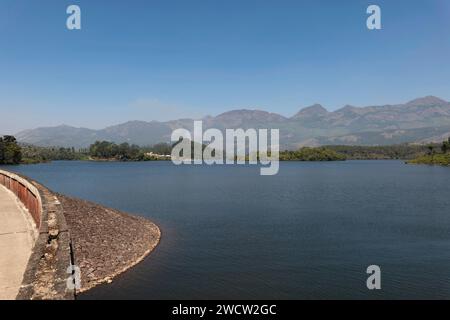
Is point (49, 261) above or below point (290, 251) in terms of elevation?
above

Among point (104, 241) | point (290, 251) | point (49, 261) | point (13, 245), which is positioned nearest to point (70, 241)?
point (49, 261)

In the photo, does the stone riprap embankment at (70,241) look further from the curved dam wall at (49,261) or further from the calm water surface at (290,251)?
the calm water surface at (290,251)

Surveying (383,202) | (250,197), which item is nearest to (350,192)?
(383,202)

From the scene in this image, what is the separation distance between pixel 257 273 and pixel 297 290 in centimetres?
404

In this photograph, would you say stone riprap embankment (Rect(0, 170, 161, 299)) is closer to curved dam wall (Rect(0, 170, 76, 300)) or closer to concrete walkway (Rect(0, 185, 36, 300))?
curved dam wall (Rect(0, 170, 76, 300))

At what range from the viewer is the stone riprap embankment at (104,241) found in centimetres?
2730

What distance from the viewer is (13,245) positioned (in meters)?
20.3

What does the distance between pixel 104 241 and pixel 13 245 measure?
12.7 metres

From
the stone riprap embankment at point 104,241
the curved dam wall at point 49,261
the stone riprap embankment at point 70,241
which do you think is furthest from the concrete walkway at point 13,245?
the stone riprap embankment at point 104,241

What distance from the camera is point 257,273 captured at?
29000mm

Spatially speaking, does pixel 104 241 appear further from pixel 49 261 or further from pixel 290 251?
pixel 49 261

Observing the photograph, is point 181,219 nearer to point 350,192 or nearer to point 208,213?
point 208,213

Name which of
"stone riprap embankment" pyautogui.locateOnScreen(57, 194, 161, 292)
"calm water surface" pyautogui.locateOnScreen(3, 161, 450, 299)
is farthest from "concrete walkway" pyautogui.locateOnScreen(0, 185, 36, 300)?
"calm water surface" pyautogui.locateOnScreen(3, 161, 450, 299)
